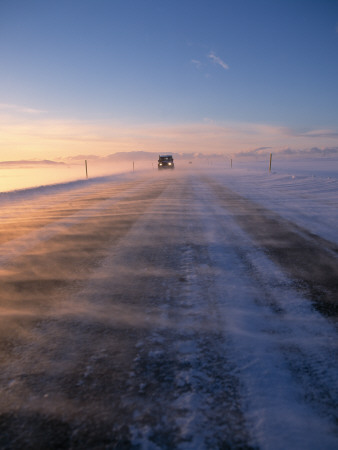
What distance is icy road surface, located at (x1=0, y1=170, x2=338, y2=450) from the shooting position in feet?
4.54

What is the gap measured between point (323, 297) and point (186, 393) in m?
1.88

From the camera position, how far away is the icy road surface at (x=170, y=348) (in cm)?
138

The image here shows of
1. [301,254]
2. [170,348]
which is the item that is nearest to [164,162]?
[301,254]

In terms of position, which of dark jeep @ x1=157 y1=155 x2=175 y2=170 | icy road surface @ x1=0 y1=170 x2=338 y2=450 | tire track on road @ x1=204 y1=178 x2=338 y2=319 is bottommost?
icy road surface @ x1=0 y1=170 x2=338 y2=450

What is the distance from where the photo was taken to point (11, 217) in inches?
307

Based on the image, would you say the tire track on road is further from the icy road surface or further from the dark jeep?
the dark jeep

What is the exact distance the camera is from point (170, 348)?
1.98m

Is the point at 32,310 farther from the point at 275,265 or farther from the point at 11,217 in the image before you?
the point at 11,217

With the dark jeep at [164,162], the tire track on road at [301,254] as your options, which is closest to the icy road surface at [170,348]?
the tire track on road at [301,254]

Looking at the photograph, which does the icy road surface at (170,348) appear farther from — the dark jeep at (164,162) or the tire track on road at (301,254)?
the dark jeep at (164,162)

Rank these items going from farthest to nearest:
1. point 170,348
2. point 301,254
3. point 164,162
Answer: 1. point 164,162
2. point 301,254
3. point 170,348

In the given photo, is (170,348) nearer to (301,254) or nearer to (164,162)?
(301,254)

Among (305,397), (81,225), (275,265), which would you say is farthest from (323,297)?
(81,225)

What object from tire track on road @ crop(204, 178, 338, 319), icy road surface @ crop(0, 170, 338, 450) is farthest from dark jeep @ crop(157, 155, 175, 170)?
icy road surface @ crop(0, 170, 338, 450)
